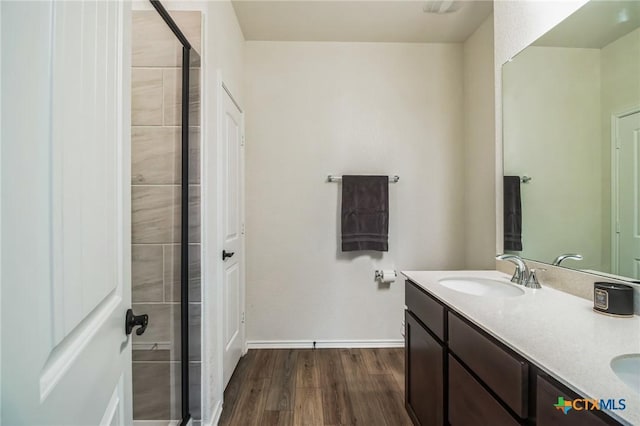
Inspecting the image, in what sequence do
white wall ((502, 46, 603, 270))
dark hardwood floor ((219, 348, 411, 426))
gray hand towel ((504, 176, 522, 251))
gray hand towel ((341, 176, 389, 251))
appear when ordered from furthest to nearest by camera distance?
gray hand towel ((341, 176, 389, 251)) → dark hardwood floor ((219, 348, 411, 426)) → gray hand towel ((504, 176, 522, 251)) → white wall ((502, 46, 603, 270))

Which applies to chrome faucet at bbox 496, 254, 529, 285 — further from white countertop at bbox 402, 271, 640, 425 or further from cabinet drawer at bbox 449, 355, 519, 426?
cabinet drawer at bbox 449, 355, 519, 426

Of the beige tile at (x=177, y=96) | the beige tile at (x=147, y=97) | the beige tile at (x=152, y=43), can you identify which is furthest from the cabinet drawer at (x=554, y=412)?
the beige tile at (x=152, y=43)

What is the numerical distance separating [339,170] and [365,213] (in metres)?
0.43

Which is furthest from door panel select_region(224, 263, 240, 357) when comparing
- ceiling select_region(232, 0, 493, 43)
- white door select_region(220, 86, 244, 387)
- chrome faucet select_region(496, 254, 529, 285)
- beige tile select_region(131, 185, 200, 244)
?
ceiling select_region(232, 0, 493, 43)

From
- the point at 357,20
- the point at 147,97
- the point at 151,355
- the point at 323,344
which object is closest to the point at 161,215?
the point at 147,97

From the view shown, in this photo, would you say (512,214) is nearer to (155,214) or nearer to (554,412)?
(554,412)

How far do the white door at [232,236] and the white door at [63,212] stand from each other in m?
1.14

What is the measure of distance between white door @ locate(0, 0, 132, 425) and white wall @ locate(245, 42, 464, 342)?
179 centimetres

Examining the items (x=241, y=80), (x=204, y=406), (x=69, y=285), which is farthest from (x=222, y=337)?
(x=241, y=80)

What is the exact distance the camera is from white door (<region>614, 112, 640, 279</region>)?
1.02 metres

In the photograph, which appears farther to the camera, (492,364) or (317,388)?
(317,388)

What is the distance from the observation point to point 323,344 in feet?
8.20

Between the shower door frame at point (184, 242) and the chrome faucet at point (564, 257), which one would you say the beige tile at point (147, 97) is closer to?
the shower door frame at point (184, 242)

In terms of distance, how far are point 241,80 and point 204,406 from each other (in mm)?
2187
